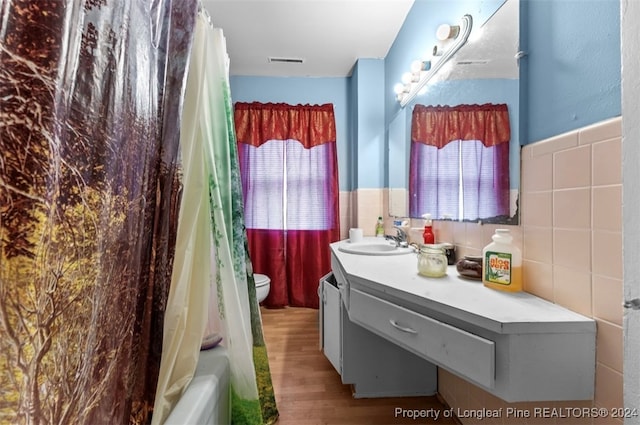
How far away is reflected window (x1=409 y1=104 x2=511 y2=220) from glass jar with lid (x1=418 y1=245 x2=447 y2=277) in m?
0.24

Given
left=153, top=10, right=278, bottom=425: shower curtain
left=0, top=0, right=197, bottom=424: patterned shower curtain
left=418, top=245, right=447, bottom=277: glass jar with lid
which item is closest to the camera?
left=0, top=0, right=197, bottom=424: patterned shower curtain

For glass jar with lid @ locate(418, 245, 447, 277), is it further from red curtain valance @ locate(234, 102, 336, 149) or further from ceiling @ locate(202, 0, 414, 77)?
red curtain valance @ locate(234, 102, 336, 149)

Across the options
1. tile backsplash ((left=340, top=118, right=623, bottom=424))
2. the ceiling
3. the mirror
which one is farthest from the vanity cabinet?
the ceiling

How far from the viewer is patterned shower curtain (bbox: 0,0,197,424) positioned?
0.39 m

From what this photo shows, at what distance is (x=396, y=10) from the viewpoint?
172cm

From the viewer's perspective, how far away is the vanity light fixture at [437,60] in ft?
3.79

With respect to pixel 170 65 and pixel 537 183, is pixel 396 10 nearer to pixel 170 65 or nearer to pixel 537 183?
pixel 537 183

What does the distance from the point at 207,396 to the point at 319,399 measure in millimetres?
873

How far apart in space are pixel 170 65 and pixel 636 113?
92 cm

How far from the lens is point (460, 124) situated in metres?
1.22

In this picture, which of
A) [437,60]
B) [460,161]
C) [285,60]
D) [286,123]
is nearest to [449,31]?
[437,60]

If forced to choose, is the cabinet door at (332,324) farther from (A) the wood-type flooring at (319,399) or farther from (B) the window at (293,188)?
(B) the window at (293,188)

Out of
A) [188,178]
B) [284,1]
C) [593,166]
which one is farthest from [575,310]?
[284,1]

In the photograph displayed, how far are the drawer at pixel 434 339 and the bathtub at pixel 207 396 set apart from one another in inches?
20.0
